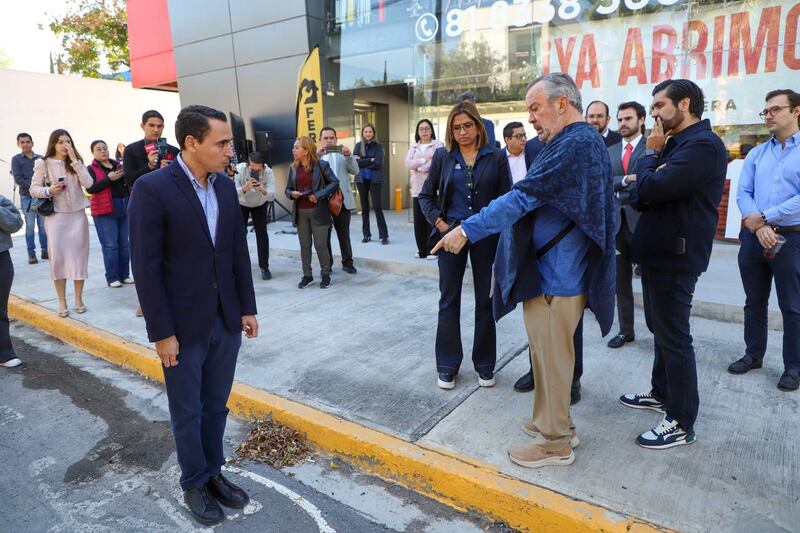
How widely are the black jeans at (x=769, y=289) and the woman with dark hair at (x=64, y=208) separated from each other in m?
6.38

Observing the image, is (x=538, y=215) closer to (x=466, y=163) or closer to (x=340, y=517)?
(x=466, y=163)

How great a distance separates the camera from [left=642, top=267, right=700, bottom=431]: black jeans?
2.87m

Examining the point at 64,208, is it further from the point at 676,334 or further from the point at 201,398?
the point at 676,334

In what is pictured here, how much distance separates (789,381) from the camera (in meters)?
3.63

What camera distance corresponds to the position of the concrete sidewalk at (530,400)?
261 cm

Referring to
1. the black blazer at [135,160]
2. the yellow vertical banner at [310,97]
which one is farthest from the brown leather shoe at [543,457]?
the yellow vertical banner at [310,97]

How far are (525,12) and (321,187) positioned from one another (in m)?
5.04

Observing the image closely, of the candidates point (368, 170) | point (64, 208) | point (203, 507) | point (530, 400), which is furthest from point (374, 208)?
point (203, 507)

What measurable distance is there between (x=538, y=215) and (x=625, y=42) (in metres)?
6.99

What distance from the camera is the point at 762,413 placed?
334 cm

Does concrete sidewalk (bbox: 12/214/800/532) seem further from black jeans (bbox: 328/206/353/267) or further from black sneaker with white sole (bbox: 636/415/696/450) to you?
black jeans (bbox: 328/206/353/267)

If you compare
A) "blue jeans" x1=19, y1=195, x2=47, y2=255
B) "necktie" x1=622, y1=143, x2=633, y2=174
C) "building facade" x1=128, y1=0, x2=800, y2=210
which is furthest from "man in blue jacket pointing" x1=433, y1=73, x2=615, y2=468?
"blue jeans" x1=19, y1=195, x2=47, y2=255

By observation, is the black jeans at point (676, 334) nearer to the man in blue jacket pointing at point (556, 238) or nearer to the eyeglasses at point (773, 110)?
the man in blue jacket pointing at point (556, 238)

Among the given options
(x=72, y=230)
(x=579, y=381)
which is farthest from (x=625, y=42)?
(x=72, y=230)
